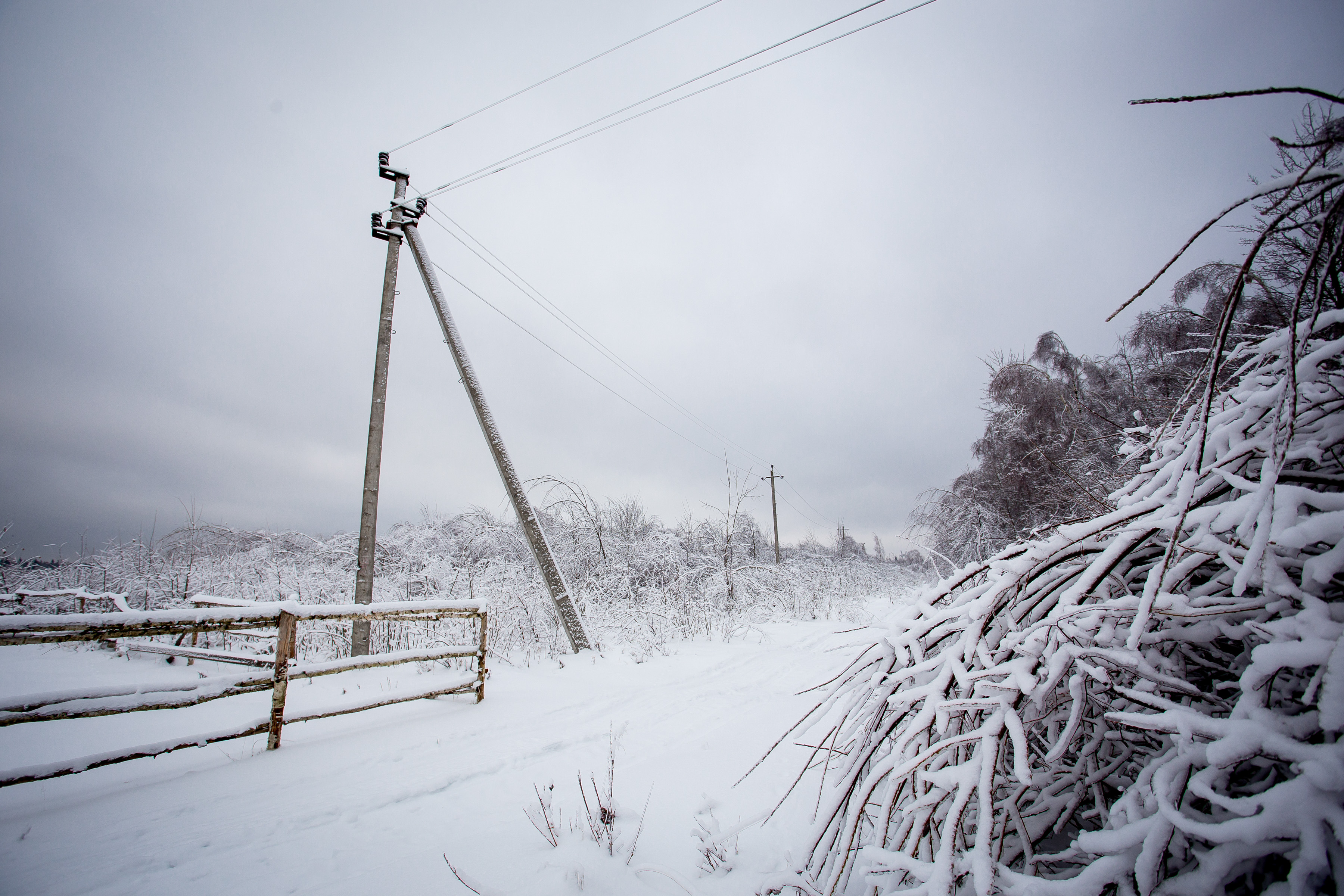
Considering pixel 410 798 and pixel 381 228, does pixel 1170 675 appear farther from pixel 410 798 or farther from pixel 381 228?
pixel 381 228

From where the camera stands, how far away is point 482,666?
15.6ft

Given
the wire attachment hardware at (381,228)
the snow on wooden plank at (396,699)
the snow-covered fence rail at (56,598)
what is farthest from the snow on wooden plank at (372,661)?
the wire attachment hardware at (381,228)

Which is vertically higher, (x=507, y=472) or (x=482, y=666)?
(x=507, y=472)

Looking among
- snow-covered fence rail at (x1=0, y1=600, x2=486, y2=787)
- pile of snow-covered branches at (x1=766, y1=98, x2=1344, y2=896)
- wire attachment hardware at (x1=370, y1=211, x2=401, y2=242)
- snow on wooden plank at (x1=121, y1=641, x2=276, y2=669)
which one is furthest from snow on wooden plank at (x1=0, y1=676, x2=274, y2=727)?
wire attachment hardware at (x1=370, y1=211, x2=401, y2=242)

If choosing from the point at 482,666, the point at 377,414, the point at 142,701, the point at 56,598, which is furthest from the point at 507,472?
the point at 56,598

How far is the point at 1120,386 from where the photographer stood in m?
10.9

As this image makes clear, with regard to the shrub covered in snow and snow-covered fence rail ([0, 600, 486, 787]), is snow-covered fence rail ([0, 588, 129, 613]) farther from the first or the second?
snow-covered fence rail ([0, 600, 486, 787])

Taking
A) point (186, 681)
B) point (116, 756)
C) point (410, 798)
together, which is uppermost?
point (186, 681)

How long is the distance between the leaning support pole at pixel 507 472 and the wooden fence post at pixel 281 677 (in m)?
3.61

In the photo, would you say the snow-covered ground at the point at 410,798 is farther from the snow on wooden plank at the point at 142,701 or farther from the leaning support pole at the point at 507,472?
the leaning support pole at the point at 507,472

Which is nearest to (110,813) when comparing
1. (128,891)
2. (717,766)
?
(128,891)

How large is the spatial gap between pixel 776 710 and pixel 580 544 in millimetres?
9235

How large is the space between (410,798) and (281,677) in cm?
159

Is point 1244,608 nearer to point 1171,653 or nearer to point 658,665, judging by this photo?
point 1171,653
